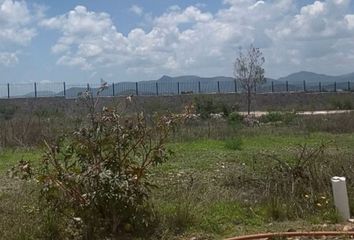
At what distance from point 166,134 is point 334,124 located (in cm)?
2198

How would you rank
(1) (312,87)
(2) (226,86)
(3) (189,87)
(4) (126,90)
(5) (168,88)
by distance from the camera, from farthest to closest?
(1) (312,87)
(2) (226,86)
(3) (189,87)
(5) (168,88)
(4) (126,90)

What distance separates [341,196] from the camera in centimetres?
878

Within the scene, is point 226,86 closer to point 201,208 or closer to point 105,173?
point 201,208

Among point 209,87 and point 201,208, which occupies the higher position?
point 209,87

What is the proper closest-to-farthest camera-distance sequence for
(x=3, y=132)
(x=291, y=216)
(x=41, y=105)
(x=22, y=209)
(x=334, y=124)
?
(x=22, y=209) < (x=291, y=216) < (x=3, y=132) < (x=334, y=124) < (x=41, y=105)

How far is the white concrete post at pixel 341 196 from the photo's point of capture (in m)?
8.73

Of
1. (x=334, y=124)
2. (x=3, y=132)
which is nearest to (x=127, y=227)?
(x=3, y=132)

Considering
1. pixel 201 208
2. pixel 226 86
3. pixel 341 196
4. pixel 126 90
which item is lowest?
pixel 201 208

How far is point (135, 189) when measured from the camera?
293 inches

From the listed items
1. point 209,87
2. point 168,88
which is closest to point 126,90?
point 168,88

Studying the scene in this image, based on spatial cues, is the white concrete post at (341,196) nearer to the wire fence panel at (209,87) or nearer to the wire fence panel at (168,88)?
the wire fence panel at (168,88)

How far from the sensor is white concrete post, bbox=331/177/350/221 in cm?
873

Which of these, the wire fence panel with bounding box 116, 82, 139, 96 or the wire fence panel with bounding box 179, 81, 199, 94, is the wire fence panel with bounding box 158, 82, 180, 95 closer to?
the wire fence panel with bounding box 179, 81, 199, 94

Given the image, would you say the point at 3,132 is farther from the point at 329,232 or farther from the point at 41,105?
the point at 41,105
